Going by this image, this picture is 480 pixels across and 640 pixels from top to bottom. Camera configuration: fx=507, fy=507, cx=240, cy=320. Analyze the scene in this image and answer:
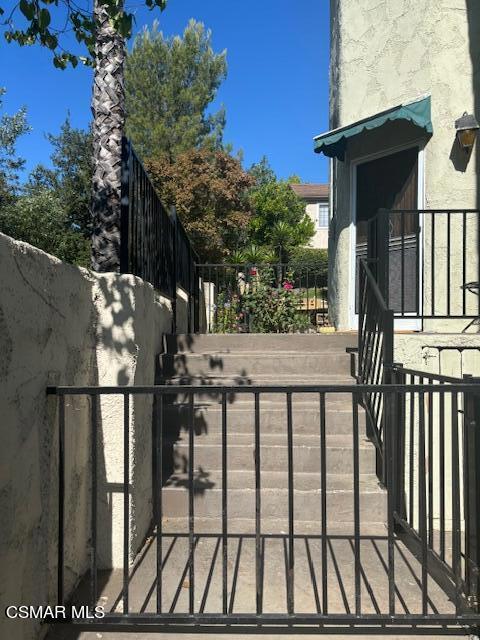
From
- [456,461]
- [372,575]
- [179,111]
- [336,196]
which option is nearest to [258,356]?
[372,575]

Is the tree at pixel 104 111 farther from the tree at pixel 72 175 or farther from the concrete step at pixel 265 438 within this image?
the tree at pixel 72 175

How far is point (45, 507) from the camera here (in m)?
2.47

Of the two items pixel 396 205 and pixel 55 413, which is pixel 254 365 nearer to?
pixel 55 413

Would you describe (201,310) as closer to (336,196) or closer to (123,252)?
(336,196)

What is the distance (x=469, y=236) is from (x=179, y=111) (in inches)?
886

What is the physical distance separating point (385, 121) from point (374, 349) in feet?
10.4

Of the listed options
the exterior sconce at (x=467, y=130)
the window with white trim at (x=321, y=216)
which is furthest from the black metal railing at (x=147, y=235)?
the window with white trim at (x=321, y=216)

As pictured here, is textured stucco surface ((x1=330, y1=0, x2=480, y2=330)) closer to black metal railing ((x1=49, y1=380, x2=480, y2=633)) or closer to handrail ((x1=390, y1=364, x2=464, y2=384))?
handrail ((x1=390, y1=364, x2=464, y2=384))

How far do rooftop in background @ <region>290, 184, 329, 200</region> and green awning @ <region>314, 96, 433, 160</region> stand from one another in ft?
96.9

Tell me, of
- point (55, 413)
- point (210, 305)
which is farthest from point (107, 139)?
point (210, 305)

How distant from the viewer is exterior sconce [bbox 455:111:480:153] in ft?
19.1

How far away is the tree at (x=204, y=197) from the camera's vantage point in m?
18.4

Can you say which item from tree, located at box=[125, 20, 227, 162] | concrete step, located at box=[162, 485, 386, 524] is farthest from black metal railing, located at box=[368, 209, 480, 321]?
tree, located at box=[125, 20, 227, 162]

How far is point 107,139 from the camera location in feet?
17.3
